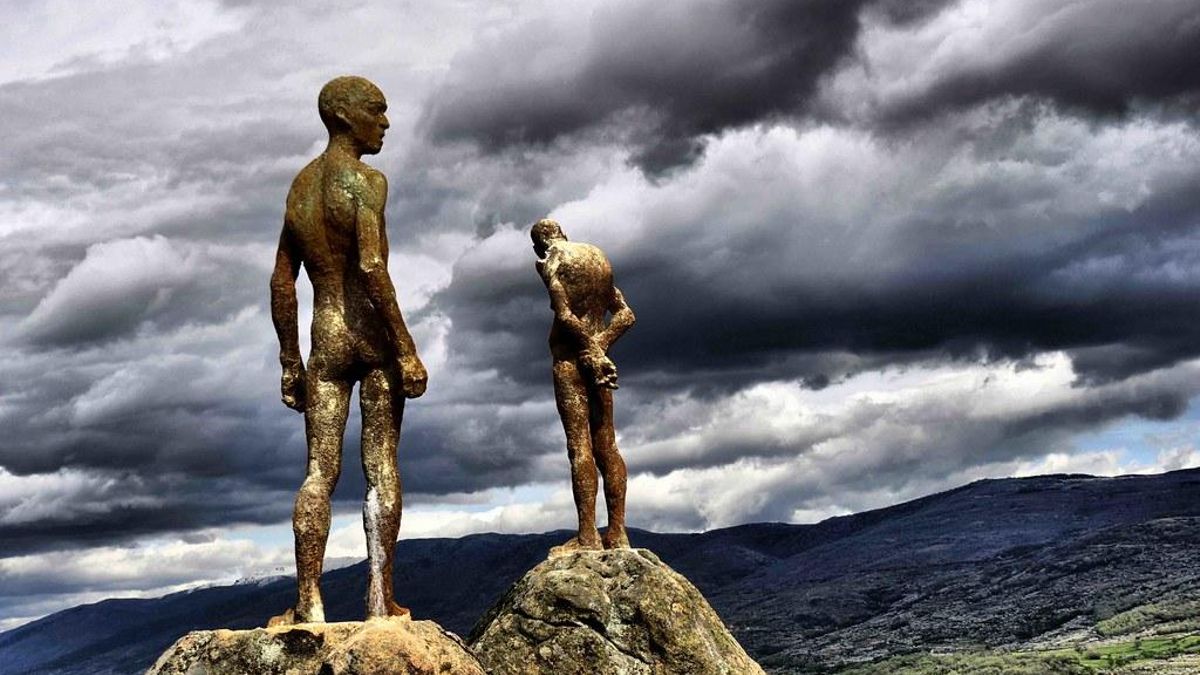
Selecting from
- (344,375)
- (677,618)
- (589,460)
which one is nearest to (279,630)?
(344,375)

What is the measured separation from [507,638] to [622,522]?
147 inches

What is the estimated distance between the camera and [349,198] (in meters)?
18.5

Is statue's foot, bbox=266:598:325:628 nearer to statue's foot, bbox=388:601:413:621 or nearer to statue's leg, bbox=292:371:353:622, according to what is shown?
statue's leg, bbox=292:371:353:622

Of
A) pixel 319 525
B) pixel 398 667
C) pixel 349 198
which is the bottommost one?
pixel 398 667

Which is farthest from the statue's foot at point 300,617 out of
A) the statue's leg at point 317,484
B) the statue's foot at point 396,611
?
the statue's foot at point 396,611

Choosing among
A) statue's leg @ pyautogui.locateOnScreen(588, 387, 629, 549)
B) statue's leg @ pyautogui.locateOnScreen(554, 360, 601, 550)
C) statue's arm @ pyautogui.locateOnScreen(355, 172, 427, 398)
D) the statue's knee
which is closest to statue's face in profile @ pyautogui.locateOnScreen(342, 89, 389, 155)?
statue's arm @ pyautogui.locateOnScreen(355, 172, 427, 398)

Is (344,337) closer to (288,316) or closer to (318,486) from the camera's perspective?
(288,316)

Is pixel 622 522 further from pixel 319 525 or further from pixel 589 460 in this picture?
pixel 319 525

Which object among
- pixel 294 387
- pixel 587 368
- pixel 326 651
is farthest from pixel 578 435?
pixel 326 651

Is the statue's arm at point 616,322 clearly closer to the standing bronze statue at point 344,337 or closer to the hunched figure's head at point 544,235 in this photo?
the hunched figure's head at point 544,235

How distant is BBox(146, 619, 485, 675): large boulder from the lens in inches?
631

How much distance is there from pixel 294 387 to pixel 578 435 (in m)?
6.91

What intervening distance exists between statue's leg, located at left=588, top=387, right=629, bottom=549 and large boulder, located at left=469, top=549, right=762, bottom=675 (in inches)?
82.3

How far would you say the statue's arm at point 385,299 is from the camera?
18.0 m
